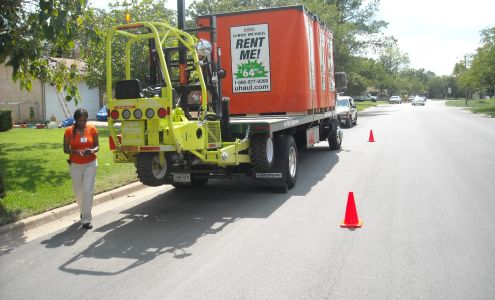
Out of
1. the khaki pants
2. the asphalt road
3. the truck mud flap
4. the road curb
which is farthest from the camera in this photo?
the truck mud flap

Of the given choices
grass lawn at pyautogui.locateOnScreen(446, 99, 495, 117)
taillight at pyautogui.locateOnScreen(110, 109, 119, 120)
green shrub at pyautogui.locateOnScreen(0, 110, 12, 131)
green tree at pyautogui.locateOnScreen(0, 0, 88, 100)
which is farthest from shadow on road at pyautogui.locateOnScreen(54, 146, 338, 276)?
grass lawn at pyautogui.locateOnScreen(446, 99, 495, 117)

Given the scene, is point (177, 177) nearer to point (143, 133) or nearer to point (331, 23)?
point (143, 133)

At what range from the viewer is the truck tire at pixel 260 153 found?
891 centimetres

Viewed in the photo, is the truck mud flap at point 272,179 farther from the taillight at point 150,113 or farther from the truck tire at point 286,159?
the taillight at point 150,113

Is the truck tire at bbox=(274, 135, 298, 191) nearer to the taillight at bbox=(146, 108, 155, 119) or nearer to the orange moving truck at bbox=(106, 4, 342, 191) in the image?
the orange moving truck at bbox=(106, 4, 342, 191)

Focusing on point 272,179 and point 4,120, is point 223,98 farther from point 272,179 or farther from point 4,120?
point 4,120

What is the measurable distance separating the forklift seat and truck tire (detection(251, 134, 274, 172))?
2.52 m

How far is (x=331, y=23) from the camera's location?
139ft

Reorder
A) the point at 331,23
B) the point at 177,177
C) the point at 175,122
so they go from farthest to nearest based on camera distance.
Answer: the point at 331,23 → the point at 177,177 → the point at 175,122

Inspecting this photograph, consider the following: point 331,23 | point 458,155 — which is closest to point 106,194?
point 458,155

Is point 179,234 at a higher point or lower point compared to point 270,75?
lower

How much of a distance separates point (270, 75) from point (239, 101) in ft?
3.11

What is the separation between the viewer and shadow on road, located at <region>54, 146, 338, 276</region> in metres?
5.84

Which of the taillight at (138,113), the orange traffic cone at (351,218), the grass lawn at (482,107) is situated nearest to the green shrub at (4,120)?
the taillight at (138,113)
